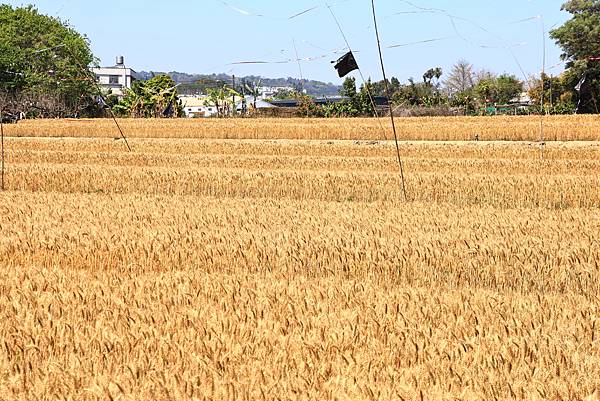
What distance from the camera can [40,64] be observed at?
3529 inches

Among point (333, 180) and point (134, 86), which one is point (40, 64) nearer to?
point (134, 86)

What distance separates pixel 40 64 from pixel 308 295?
88519mm

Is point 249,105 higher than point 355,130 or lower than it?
higher

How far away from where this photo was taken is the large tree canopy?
83.2m

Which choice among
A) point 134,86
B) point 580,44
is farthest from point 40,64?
point 580,44

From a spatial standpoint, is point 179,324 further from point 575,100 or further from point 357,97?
point 357,97

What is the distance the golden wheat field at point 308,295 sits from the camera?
4.41 m

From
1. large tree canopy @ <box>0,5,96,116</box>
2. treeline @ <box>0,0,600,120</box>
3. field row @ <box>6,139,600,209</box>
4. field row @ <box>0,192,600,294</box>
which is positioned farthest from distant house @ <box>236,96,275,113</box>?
field row @ <box>0,192,600,294</box>

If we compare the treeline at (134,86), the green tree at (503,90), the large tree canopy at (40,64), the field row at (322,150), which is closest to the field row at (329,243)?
the field row at (322,150)

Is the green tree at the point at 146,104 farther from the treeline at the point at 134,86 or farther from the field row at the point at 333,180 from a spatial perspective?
the field row at the point at 333,180

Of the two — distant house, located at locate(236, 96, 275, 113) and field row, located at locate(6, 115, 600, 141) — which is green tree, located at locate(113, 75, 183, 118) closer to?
distant house, located at locate(236, 96, 275, 113)

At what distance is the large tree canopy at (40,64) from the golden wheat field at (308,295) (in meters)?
71.4

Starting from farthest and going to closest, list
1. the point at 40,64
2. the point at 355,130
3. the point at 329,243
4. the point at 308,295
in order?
the point at 40,64 → the point at 355,130 → the point at 329,243 → the point at 308,295

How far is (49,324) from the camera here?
553 centimetres
